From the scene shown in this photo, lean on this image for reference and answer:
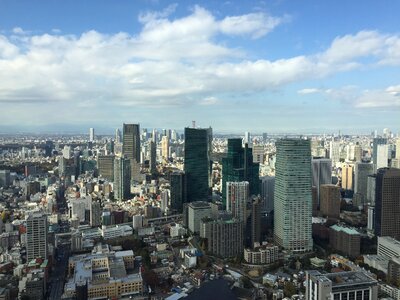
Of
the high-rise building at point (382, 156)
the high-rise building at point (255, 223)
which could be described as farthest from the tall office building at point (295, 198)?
the high-rise building at point (382, 156)

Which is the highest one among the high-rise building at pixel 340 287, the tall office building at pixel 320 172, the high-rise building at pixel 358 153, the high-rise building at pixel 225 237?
the high-rise building at pixel 358 153

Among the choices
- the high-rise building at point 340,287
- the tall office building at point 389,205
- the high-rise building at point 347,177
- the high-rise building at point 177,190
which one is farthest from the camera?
the high-rise building at point 347,177

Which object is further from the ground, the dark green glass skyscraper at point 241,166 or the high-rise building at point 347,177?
the dark green glass skyscraper at point 241,166

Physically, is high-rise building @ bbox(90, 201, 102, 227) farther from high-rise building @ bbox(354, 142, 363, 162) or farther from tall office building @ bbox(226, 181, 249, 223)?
high-rise building @ bbox(354, 142, 363, 162)

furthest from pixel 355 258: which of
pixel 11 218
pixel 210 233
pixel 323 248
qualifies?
pixel 11 218

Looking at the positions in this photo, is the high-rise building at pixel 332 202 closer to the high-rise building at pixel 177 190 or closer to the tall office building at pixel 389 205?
the tall office building at pixel 389 205

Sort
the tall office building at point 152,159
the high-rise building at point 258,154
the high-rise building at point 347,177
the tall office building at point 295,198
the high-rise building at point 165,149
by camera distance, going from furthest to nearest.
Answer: the high-rise building at point 165,149, the high-rise building at point 258,154, the tall office building at point 152,159, the high-rise building at point 347,177, the tall office building at point 295,198

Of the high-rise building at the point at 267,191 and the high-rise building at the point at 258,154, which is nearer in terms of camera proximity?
the high-rise building at the point at 267,191

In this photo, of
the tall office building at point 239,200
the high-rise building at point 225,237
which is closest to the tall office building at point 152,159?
the tall office building at point 239,200
